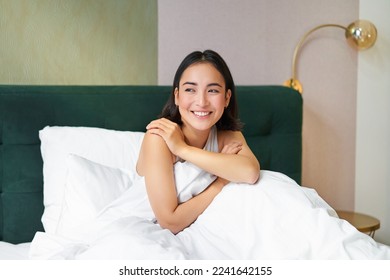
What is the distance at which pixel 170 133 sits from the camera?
1.73 m

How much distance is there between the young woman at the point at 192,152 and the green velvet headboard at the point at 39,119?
0.48m

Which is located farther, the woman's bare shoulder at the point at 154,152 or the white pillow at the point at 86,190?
the white pillow at the point at 86,190

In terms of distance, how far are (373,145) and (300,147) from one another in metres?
0.46

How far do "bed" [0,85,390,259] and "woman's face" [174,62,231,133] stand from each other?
0.17 meters

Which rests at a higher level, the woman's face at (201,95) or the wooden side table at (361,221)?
the woman's face at (201,95)

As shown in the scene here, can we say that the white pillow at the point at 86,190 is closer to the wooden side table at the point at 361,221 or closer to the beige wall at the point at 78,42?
the beige wall at the point at 78,42

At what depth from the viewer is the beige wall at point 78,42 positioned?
224 cm

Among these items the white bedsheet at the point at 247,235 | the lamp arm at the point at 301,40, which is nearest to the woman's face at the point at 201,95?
the white bedsheet at the point at 247,235

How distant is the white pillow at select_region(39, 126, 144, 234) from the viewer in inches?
79.0

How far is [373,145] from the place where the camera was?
113 inches

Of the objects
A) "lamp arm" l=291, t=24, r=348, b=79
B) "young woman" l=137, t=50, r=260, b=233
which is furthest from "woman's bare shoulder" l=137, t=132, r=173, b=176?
"lamp arm" l=291, t=24, r=348, b=79

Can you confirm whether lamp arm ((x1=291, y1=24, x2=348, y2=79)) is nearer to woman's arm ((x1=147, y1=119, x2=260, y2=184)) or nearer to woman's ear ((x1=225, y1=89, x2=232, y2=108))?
woman's ear ((x1=225, y1=89, x2=232, y2=108))

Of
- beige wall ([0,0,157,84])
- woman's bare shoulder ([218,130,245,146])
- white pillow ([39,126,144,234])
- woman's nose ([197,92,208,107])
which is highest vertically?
beige wall ([0,0,157,84])

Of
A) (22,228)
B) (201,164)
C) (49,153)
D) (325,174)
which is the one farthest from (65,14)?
(325,174)
